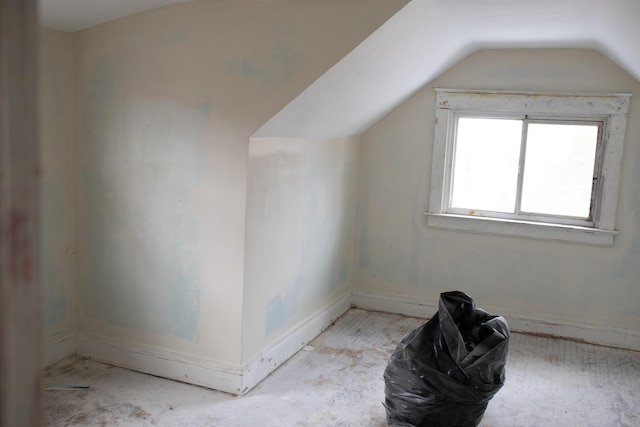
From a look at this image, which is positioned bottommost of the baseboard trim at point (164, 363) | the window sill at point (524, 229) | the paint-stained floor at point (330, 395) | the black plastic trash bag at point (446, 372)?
the paint-stained floor at point (330, 395)

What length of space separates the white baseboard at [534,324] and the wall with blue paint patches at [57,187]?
225cm

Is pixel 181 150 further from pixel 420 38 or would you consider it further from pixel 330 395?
pixel 330 395

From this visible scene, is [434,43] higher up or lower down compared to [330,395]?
higher up

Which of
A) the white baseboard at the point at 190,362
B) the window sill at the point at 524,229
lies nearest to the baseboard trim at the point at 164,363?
the white baseboard at the point at 190,362

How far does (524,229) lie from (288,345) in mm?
1929

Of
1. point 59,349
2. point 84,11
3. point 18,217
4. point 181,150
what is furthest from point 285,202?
point 18,217

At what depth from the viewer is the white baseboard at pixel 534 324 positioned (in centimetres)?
401

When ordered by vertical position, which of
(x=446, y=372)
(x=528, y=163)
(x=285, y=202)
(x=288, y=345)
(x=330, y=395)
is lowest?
(x=330, y=395)

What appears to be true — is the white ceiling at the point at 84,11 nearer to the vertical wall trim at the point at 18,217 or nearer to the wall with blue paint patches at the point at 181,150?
the wall with blue paint patches at the point at 181,150

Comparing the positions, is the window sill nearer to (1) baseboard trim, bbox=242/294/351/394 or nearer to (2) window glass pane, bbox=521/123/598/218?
(2) window glass pane, bbox=521/123/598/218

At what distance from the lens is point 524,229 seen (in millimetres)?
4168

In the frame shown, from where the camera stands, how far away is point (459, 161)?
173 inches

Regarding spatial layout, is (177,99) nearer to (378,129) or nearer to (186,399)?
(186,399)

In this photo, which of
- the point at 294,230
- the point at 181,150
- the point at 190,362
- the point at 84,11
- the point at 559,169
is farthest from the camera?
the point at 559,169
